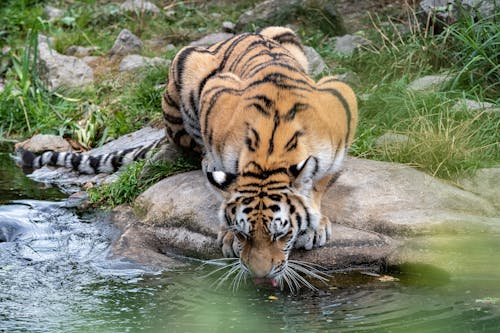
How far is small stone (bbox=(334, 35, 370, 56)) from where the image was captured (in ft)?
30.7

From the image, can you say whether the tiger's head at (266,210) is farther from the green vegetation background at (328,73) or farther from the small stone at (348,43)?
the small stone at (348,43)

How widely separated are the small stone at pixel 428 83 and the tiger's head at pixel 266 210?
9.79 feet

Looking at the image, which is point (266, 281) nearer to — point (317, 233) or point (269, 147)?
point (317, 233)

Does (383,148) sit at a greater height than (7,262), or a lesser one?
greater

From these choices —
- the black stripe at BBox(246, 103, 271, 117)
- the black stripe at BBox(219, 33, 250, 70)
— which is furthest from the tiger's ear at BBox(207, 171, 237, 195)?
the black stripe at BBox(219, 33, 250, 70)

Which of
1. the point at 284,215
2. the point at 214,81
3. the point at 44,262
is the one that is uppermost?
the point at 214,81

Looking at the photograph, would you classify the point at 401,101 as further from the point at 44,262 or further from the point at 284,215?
the point at 44,262

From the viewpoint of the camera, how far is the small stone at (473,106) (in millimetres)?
7066

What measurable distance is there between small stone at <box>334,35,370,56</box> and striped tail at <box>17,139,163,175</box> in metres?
2.65

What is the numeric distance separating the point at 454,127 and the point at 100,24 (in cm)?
690

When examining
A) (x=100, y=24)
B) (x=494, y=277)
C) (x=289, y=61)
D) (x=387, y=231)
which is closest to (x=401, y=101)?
(x=289, y=61)

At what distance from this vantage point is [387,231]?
18.2ft

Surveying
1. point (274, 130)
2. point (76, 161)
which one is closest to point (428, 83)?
point (274, 130)

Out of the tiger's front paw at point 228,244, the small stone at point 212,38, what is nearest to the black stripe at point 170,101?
the tiger's front paw at point 228,244
